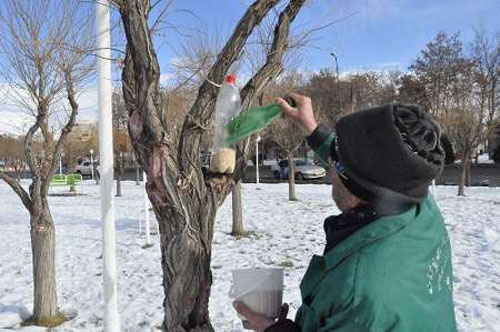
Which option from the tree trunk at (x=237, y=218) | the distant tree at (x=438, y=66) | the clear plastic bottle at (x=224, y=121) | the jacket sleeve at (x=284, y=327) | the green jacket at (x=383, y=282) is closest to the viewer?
the green jacket at (x=383, y=282)

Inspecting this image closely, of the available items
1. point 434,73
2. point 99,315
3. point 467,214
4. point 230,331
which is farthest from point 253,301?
point 434,73

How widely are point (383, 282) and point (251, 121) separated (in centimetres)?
96

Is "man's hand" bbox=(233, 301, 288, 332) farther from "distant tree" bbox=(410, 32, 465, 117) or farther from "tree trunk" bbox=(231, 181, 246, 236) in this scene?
"distant tree" bbox=(410, 32, 465, 117)

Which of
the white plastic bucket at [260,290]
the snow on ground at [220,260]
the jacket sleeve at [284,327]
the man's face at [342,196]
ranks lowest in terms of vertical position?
the snow on ground at [220,260]

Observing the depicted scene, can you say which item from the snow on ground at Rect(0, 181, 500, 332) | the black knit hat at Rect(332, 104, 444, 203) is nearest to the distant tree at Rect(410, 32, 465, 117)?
the snow on ground at Rect(0, 181, 500, 332)

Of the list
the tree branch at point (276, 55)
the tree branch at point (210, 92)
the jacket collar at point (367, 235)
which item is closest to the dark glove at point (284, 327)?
the jacket collar at point (367, 235)

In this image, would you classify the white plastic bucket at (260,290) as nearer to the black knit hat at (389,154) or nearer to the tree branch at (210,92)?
the black knit hat at (389,154)

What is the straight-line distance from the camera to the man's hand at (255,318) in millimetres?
1670

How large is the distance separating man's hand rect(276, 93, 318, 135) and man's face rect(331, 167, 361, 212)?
59cm

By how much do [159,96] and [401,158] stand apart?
1338 mm

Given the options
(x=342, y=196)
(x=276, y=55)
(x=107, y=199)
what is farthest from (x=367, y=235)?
(x=107, y=199)

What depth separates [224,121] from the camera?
2086mm

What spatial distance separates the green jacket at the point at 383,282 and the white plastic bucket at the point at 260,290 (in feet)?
1.24

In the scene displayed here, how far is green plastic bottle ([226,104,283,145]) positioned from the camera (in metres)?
1.93
